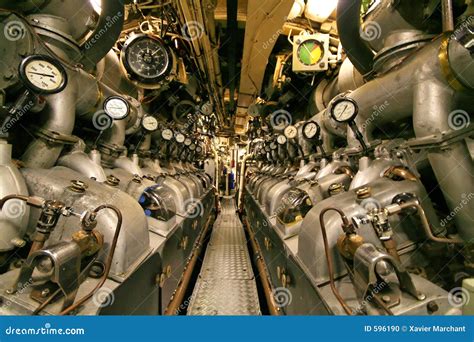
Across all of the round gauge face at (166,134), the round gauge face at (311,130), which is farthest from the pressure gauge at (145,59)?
the round gauge face at (311,130)

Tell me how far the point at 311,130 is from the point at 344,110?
115 cm

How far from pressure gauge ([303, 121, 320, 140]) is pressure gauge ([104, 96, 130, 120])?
2.11 metres

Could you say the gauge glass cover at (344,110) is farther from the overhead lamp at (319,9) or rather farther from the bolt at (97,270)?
the overhead lamp at (319,9)

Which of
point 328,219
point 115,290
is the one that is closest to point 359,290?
point 328,219

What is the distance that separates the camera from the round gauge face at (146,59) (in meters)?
3.19

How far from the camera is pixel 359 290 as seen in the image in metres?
1.07

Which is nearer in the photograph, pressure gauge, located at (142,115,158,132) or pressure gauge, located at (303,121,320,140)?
pressure gauge, located at (303,121,320,140)

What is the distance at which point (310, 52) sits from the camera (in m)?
3.64

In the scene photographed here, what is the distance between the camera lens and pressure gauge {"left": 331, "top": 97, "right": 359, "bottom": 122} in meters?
1.98

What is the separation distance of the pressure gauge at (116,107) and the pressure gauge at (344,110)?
6.68 feet

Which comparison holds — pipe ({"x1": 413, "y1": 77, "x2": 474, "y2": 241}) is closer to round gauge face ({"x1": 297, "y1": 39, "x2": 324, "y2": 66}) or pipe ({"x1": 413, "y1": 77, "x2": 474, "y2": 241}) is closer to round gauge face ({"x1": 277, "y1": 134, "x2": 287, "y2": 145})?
round gauge face ({"x1": 297, "y1": 39, "x2": 324, "y2": 66})

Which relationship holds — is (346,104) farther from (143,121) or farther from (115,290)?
(143,121)

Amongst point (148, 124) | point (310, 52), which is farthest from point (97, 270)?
point (310, 52)

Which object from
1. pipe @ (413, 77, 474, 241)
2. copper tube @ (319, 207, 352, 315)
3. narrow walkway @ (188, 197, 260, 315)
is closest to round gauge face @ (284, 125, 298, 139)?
narrow walkway @ (188, 197, 260, 315)
